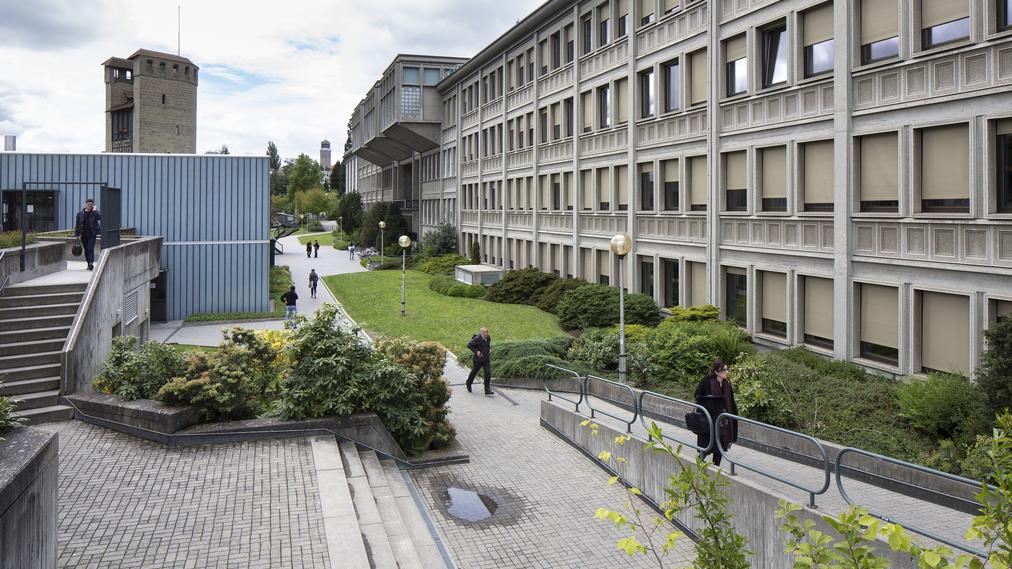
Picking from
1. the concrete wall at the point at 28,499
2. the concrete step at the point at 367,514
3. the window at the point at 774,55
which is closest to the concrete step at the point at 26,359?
the concrete step at the point at 367,514

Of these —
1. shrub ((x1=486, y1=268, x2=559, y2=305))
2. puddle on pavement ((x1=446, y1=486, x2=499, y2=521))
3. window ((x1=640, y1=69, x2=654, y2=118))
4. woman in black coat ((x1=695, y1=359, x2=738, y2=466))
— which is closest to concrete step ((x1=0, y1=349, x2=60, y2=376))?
puddle on pavement ((x1=446, y1=486, x2=499, y2=521))

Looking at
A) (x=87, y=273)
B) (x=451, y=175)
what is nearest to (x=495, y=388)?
(x=87, y=273)

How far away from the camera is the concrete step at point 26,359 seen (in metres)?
12.8

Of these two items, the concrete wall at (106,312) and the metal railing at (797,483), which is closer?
the metal railing at (797,483)

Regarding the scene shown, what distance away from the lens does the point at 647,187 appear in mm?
30922

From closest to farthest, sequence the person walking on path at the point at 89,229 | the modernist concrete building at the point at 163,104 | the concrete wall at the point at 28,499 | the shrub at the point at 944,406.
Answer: the concrete wall at the point at 28,499 < the shrub at the point at 944,406 < the person walking on path at the point at 89,229 < the modernist concrete building at the point at 163,104

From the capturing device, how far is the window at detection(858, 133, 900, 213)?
1869cm

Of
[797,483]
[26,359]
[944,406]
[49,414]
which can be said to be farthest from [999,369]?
[26,359]

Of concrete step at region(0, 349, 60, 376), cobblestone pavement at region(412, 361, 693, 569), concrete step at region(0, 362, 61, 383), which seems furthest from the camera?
concrete step at region(0, 349, 60, 376)

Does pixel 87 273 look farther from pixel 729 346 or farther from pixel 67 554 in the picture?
pixel 729 346

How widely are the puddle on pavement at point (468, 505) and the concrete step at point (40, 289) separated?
29.9ft

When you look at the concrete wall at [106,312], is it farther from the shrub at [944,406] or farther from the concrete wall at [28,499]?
the shrub at [944,406]

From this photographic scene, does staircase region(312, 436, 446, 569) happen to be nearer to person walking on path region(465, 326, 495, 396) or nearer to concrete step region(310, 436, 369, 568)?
concrete step region(310, 436, 369, 568)

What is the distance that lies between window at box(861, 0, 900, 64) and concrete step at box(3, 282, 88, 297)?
61.8ft
